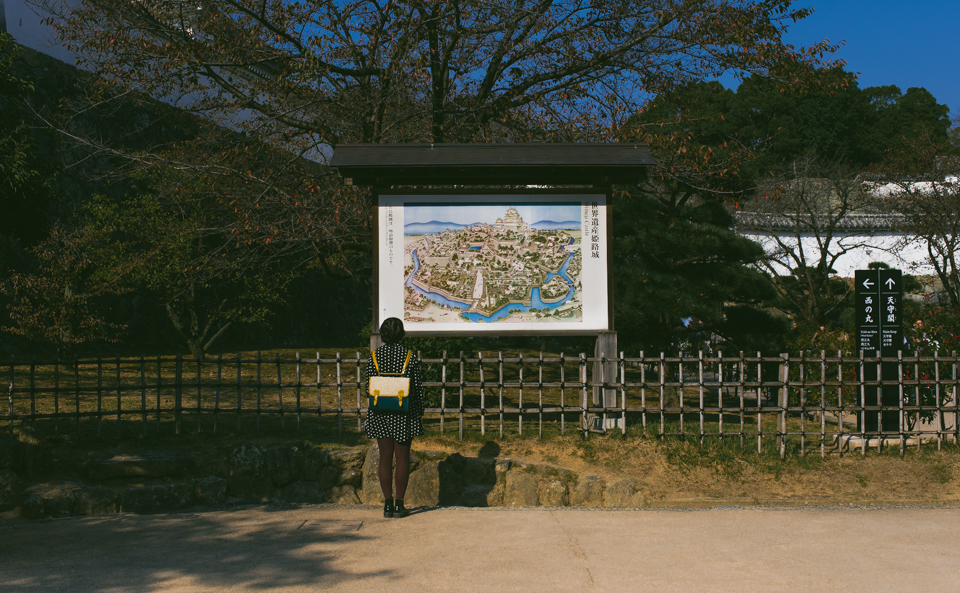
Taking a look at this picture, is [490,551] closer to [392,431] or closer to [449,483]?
[392,431]

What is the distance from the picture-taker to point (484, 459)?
287 inches

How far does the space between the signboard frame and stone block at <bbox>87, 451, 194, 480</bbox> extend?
8.30 feet

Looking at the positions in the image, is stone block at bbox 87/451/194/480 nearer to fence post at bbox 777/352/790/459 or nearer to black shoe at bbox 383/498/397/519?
black shoe at bbox 383/498/397/519

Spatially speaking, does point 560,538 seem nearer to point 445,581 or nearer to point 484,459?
point 445,581

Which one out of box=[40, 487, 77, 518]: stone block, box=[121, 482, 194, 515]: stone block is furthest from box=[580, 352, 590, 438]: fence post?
box=[40, 487, 77, 518]: stone block

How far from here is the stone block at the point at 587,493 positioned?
22.9 ft

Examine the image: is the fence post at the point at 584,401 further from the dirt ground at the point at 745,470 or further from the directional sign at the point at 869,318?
the directional sign at the point at 869,318

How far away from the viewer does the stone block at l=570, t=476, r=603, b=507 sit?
6.99 meters

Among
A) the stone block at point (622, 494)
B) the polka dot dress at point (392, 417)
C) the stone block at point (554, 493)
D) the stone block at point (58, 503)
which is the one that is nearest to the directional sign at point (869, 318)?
the stone block at point (622, 494)

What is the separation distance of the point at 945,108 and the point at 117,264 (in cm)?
3889

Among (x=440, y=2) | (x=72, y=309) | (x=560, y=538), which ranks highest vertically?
(x=440, y=2)

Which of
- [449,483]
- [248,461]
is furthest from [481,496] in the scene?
[248,461]

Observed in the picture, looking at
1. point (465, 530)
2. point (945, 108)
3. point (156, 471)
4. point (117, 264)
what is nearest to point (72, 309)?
point (117, 264)

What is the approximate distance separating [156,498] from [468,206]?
4409mm
